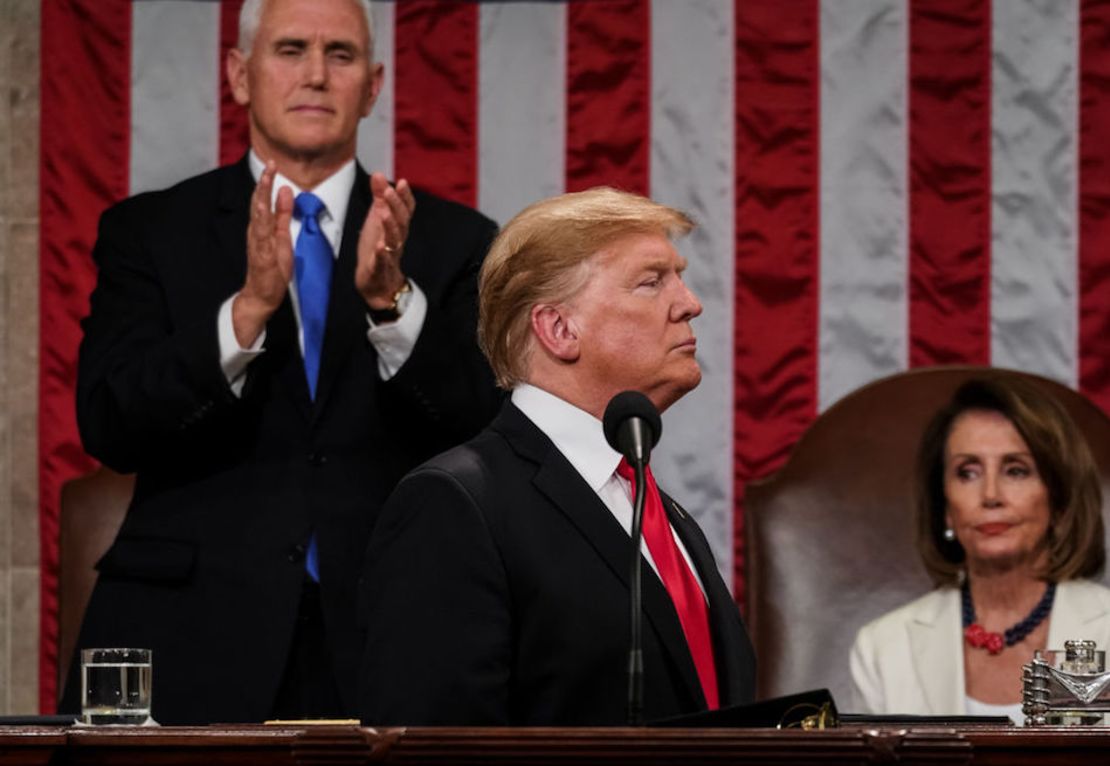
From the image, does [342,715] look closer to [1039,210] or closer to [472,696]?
[472,696]

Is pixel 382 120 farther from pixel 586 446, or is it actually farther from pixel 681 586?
pixel 681 586

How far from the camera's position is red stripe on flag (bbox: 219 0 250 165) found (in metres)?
4.71

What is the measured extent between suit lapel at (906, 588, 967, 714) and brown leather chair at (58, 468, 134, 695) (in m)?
1.72

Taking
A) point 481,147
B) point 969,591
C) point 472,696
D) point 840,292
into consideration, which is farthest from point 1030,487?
point 472,696

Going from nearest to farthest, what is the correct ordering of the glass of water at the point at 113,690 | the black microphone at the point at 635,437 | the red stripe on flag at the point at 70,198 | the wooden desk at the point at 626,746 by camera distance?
the wooden desk at the point at 626,746 < the black microphone at the point at 635,437 < the glass of water at the point at 113,690 < the red stripe on flag at the point at 70,198

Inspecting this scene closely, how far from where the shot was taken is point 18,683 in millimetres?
4742

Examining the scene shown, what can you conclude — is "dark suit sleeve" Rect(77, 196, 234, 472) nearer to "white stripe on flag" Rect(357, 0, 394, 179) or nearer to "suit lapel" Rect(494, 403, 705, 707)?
"suit lapel" Rect(494, 403, 705, 707)

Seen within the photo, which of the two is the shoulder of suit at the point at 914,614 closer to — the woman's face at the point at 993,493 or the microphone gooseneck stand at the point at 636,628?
the woman's face at the point at 993,493

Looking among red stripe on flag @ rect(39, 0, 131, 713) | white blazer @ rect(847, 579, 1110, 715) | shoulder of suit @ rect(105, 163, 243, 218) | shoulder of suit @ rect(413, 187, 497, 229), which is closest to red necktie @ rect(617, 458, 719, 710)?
shoulder of suit @ rect(413, 187, 497, 229)

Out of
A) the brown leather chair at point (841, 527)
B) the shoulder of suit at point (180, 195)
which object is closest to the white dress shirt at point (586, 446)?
the shoulder of suit at point (180, 195)

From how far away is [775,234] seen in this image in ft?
15.6

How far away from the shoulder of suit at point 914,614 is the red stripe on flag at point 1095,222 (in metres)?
0.76

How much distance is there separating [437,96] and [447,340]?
5.02 feet

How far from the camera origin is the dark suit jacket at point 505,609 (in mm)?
2441
